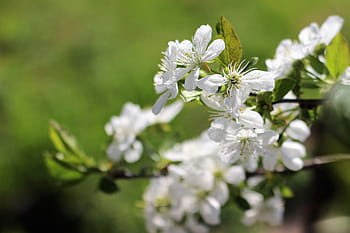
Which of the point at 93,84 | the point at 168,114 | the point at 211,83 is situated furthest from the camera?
the point at 93,84

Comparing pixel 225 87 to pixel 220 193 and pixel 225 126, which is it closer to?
pixel 225 126

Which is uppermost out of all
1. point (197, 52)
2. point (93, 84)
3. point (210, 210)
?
point (93, 84)

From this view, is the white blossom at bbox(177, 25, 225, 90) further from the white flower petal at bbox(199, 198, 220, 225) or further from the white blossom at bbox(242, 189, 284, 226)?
the white blossom at bbox(242, 189, 284, 226)

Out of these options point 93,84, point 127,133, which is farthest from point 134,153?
point 93,84

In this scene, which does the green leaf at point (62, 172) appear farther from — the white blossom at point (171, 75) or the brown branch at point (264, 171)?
the white blossom at point (171, 75)

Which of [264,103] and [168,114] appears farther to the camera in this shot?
[168,114]

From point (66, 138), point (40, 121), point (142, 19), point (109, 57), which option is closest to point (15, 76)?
point (40, 121)

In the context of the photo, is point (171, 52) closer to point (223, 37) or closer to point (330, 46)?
point (223, 37)
